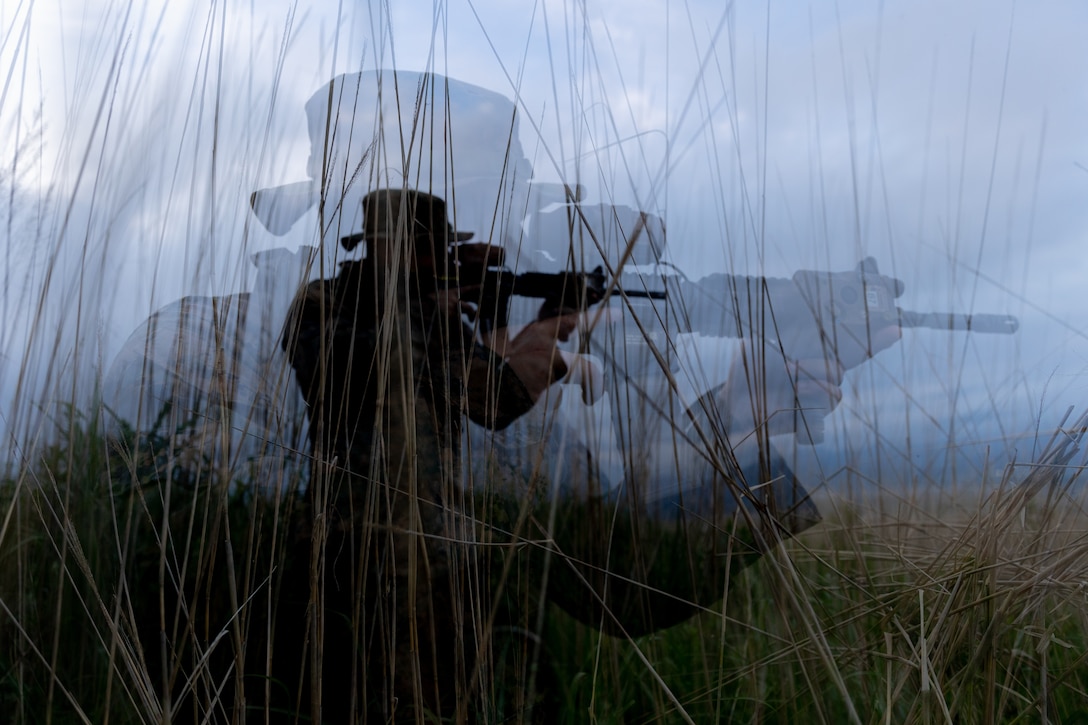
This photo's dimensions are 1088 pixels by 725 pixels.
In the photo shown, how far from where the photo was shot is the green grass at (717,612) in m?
0.70

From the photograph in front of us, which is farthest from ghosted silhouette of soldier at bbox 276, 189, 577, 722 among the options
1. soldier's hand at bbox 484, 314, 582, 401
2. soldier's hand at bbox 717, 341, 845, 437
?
soldier's hand at bbox 717, 341, 845, 437

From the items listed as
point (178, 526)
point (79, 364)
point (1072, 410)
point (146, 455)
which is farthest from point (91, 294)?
point (1072, 410)

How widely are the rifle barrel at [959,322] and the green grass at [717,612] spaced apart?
19cm

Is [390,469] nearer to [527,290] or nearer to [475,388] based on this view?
[475,388]

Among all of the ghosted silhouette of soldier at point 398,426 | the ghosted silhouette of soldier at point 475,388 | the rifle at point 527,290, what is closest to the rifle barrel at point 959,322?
the ghosted silhouette of soldier at point 475,388

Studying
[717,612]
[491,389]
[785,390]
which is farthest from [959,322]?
[491,389]

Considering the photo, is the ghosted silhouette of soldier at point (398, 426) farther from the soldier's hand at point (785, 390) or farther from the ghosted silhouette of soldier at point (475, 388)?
the soldier's hand at point (785, 390)

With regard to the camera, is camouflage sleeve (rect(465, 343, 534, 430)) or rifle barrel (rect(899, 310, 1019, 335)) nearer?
camouflage sleeve (rect(465, 343, 534, 430))

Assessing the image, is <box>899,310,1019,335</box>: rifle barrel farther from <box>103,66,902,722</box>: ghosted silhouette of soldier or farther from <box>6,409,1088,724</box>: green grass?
<box>6,409,1088,724</box>: green grass

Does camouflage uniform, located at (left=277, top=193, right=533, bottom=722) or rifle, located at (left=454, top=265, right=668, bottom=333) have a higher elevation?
rifle, located at (left=454, top=265, right=668, bottom=333)

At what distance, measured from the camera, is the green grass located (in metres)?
0.70

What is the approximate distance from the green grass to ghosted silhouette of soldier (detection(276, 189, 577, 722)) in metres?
0.09

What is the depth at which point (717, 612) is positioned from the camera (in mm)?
750

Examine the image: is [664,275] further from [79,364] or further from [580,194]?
[79,364]
